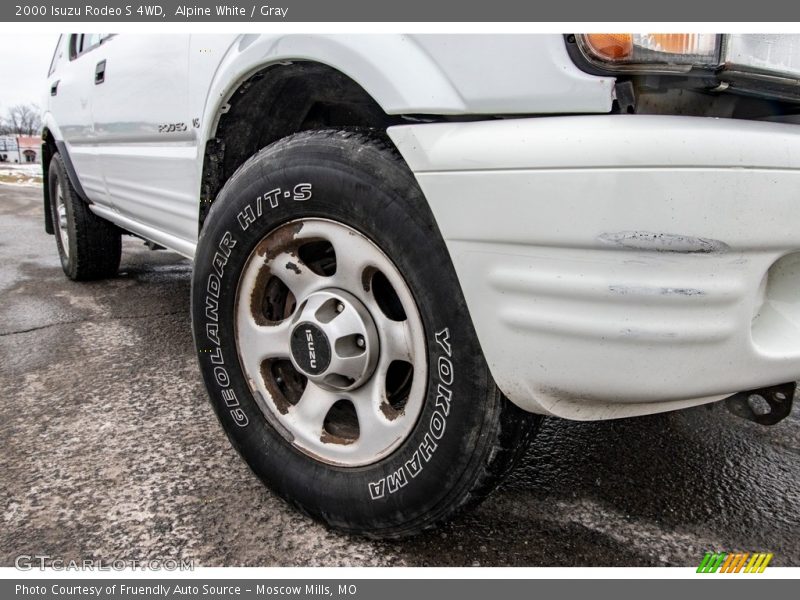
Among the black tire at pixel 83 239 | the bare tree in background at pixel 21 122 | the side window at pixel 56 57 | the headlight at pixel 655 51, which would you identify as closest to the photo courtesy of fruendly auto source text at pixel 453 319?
the headlight at pixel 655 51

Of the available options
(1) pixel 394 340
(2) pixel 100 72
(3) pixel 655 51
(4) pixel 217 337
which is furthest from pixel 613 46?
(2) pixel 100 72

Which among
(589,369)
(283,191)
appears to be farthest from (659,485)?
(283,191)

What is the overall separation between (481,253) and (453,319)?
0.52 feet

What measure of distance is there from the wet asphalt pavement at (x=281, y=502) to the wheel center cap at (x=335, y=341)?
410 mm

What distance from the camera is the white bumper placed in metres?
1.00

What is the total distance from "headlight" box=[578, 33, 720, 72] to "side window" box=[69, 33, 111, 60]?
2793mm

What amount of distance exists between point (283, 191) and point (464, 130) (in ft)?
1.69

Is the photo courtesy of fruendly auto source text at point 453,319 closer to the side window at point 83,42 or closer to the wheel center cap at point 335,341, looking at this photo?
the wheel center cap at point 335,341

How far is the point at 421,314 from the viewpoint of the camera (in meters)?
1.29

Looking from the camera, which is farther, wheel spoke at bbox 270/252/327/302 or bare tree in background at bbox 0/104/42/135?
bare tree in background at bbox 0/104/42/135

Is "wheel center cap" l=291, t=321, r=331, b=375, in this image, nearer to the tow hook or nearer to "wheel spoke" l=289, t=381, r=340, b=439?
"wheel spoke" l=289, t=381, r=340, b=439

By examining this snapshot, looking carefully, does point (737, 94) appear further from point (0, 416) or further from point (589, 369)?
point (0, 416)

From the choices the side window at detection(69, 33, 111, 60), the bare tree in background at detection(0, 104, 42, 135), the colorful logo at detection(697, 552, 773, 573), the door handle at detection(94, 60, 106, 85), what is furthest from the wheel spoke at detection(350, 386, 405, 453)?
the bare tree in background at detection(0, 104, 42, 135)

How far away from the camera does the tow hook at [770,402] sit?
1.42m
